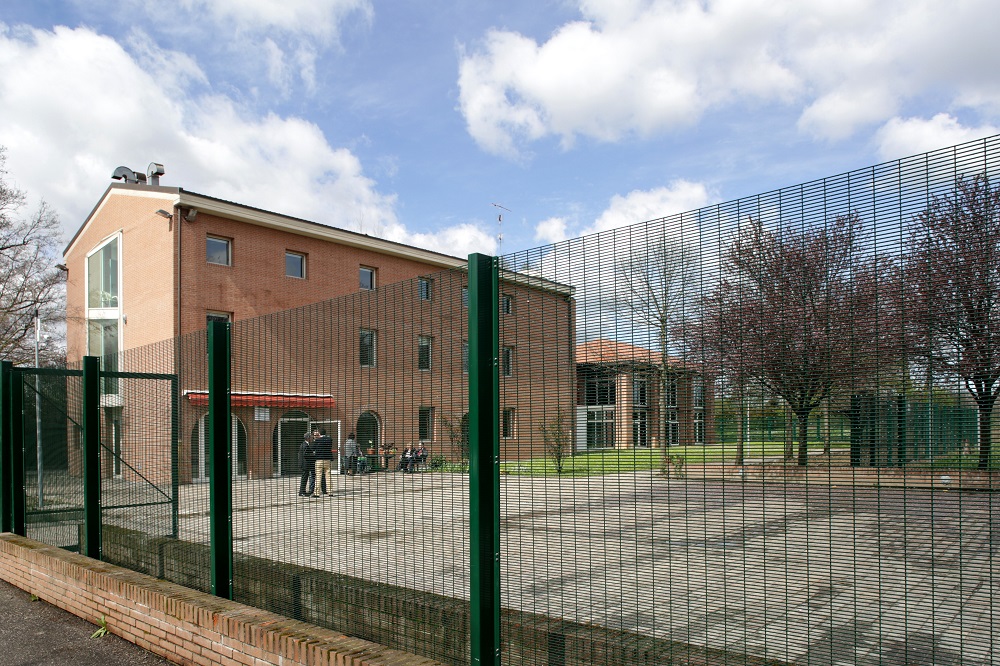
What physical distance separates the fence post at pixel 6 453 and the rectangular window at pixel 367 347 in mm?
5938

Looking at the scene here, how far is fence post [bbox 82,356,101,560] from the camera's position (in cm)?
711

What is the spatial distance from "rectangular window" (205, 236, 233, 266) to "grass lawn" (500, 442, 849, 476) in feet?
74.8

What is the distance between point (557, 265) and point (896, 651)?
1905 millimetres

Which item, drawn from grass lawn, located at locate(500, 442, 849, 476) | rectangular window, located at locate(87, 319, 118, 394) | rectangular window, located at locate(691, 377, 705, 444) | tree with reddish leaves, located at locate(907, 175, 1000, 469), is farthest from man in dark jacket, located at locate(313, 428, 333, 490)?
rectangular window, located at locate(87, 319, 118, 394)

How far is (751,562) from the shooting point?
2.58 m

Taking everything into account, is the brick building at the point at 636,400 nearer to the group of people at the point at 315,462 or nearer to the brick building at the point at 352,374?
the brick building at the point at 352,374

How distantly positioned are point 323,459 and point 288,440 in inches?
17.6

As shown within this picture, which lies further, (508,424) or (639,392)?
(508,424)

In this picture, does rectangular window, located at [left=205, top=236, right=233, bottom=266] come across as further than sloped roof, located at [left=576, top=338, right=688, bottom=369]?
Yes

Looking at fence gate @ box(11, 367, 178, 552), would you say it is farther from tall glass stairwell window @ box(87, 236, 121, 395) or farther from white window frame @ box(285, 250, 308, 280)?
white window frame @ box(285, 250, 308, 280)

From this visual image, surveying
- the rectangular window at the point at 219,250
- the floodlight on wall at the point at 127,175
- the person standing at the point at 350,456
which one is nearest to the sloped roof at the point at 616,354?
the person standing at the point at 350,456

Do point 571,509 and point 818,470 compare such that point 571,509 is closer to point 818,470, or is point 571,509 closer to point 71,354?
point 818,470

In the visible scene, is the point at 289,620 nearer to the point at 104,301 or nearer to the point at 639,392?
the point at 639,392

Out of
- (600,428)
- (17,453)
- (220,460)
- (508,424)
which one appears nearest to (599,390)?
(600,428)
